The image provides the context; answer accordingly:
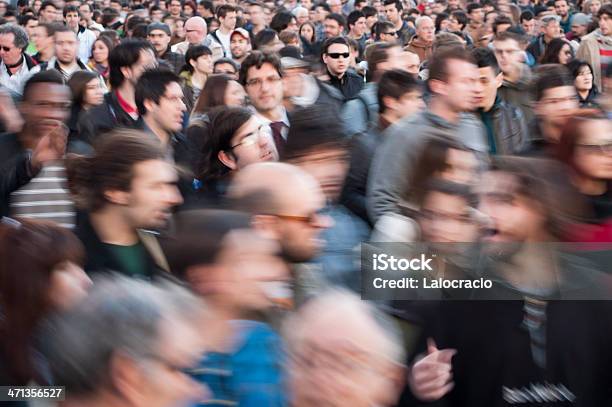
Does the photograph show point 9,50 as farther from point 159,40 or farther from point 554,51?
point 554,51

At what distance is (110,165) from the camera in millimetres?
3334

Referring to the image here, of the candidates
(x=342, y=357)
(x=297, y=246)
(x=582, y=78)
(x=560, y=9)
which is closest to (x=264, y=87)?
(x=297, y=246)

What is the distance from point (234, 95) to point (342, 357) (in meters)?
3.54

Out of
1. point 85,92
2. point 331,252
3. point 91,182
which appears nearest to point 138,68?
point 85,92

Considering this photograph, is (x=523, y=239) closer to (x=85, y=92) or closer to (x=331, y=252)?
(x=331, y=252)

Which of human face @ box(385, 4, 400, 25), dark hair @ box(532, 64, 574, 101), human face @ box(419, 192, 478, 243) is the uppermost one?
human face @ box(419, 192, 478, 243)

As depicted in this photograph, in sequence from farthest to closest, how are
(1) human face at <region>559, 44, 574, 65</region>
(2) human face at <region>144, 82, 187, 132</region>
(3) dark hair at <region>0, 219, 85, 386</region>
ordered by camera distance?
(1) human face at <region>559, 44, 574, 65</region> < (2) human face at <region>144, 82, 187, 132</region> < (3) dark hair at <region>0, 219, 85, 386</region>

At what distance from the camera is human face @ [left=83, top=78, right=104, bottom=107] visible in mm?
6000

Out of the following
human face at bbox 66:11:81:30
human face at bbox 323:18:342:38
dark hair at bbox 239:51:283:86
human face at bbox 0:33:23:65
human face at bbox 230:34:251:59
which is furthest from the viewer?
human face at bbox 66:11:81:30

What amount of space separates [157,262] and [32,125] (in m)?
1.42

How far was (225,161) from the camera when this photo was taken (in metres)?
4.11

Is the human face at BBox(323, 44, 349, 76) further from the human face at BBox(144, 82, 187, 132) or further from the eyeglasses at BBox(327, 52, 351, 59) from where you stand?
the human face at BBox(144, 82, 187, 132)

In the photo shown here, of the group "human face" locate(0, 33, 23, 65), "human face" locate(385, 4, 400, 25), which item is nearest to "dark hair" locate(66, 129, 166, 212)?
"human face" locate(0, 33, 23, 65)

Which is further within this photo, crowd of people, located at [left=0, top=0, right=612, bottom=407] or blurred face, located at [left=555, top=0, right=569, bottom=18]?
blurred face, located at [left=555, top=0, right=569, bottom=18]
